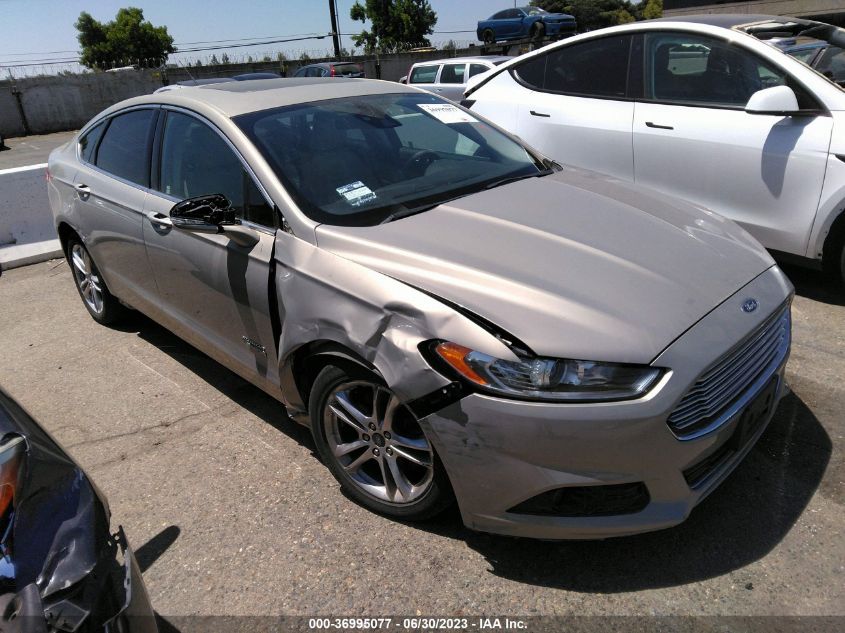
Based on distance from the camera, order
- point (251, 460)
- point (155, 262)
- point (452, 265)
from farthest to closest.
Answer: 1. point (155, 262)
2. point (251, 460)
3. point (452, 265)

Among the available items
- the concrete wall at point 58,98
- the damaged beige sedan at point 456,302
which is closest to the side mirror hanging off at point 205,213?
the damaged beige sedan at point 456,302

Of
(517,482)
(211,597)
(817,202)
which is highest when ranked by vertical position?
(817,202)

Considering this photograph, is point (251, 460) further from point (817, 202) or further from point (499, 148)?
point (817, 202)

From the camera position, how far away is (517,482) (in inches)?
82.5

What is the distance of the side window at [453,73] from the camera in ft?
46.6

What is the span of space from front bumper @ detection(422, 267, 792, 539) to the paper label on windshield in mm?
1975

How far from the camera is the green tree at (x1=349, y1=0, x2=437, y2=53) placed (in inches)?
2200

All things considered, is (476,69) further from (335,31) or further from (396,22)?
(396,22)

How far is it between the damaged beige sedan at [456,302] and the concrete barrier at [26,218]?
3743 millimetres

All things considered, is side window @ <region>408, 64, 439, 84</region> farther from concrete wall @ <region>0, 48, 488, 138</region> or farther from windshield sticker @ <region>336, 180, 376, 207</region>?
concrete wall @ <region>0, 48, 488, 138</region>

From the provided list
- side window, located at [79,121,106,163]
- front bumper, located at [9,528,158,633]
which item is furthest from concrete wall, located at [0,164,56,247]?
front bumper, located at [9,528,158,633]

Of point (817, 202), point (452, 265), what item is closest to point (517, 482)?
point (452, 265)

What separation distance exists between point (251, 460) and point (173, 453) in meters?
0.44

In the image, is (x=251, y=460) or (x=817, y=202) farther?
(x=817, y=202)
